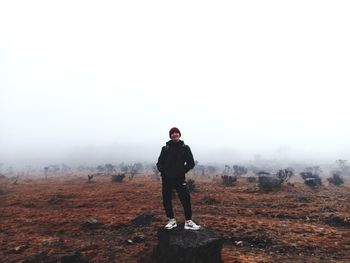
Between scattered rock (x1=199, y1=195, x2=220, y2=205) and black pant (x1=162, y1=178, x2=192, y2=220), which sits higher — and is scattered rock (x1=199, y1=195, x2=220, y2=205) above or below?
below

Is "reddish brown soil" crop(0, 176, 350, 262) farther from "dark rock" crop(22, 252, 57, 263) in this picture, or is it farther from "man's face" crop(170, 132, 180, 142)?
"man's face" crop(170, 132, 180, 142)

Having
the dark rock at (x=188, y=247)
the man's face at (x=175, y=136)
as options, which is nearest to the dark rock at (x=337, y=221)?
the dark rock at (x=188, y=247)

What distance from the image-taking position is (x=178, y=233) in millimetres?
9562

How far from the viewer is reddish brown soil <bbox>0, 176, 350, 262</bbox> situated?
10.6m

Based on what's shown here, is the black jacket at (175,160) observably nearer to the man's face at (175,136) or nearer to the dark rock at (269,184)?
the man's face at (175,136)

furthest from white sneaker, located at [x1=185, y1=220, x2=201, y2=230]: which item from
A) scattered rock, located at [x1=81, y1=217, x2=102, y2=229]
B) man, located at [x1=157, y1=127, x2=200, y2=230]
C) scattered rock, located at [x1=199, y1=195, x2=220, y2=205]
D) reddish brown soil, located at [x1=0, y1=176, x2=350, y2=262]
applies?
scattered rock, located at [x1=199, y1=195, x2=220, y2=205]

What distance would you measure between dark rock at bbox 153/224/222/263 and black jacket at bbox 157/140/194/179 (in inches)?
67.2

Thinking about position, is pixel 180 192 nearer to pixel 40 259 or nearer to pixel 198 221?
pixel 40 259

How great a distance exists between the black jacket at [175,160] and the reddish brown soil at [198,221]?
2779 millimetres

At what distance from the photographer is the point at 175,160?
9.70m

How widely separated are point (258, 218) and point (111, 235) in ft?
23.6

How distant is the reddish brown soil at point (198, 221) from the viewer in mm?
10586

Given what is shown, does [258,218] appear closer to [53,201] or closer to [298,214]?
[298,214]

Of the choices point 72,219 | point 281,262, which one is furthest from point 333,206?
point 72,219
